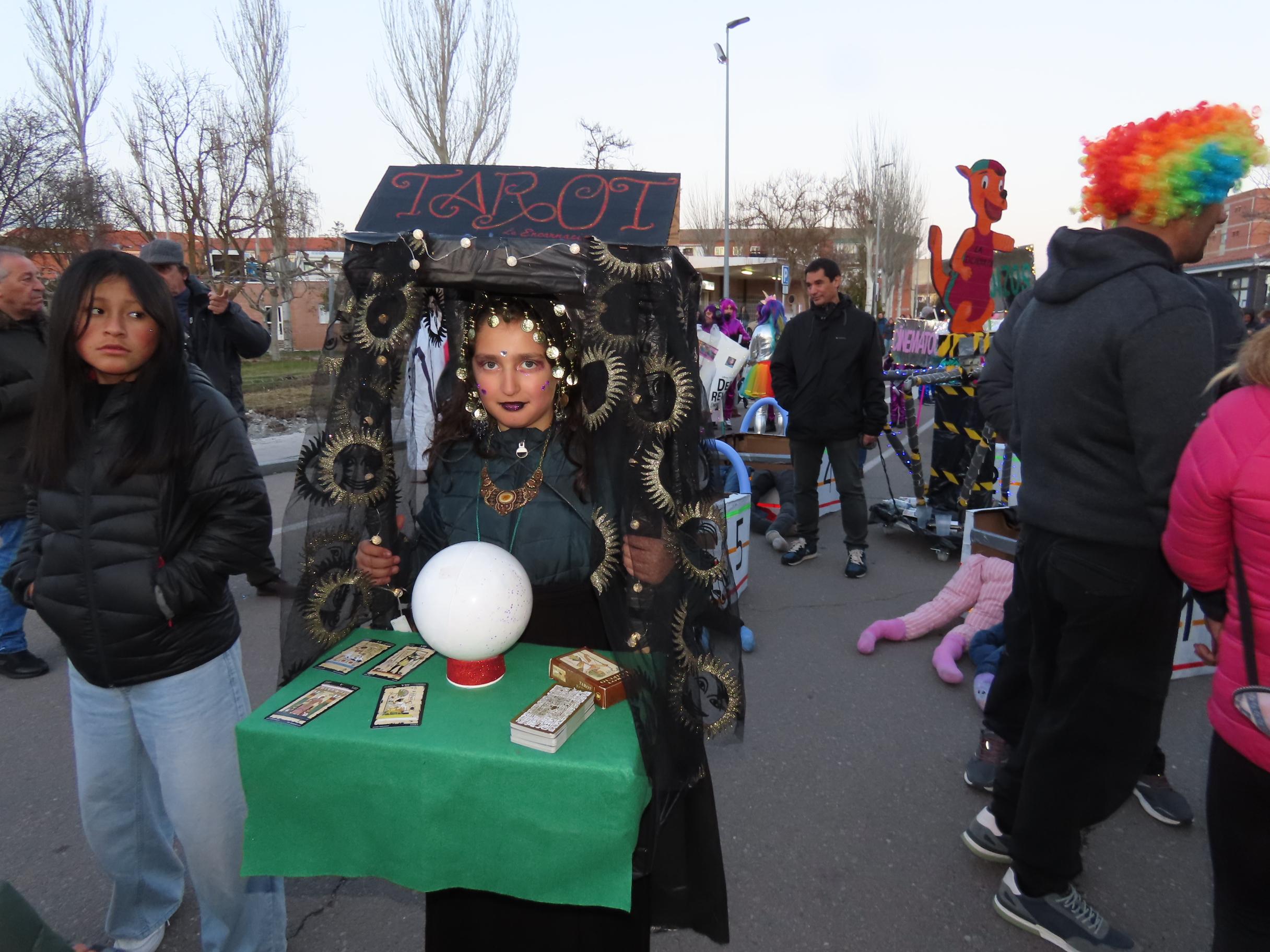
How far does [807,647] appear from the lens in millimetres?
4125

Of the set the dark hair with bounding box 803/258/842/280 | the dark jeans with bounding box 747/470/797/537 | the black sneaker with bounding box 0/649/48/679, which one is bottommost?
the black sneaker with bounding box 0/649/48/679

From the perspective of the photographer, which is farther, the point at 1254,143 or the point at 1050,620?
the point at 1050,620

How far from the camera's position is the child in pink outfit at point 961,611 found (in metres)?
3.84

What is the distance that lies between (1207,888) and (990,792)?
0.66 m

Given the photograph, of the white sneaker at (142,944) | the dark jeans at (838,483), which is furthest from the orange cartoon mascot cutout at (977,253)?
the white sneaker at (142,944)

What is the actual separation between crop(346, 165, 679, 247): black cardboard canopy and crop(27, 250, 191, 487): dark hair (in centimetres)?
54

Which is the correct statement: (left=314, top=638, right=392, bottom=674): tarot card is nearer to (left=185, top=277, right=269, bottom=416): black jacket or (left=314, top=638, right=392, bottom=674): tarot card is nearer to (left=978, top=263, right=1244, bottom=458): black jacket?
(left=978, top=263, right=1244, bottom=458): black jacket

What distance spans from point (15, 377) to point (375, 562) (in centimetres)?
280

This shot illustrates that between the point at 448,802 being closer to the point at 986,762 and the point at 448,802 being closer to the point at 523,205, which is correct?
the point at 523,205

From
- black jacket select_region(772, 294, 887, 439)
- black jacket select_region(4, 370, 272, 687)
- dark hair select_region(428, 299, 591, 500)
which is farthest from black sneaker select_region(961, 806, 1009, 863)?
black jacket select_region(772, 294, 887, 439)

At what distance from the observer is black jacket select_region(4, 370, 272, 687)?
5.50 feet

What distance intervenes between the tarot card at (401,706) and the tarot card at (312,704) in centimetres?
8

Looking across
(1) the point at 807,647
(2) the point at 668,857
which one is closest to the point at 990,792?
(1) the point at 807,647

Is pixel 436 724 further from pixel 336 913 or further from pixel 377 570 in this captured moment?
pixel 336 913
